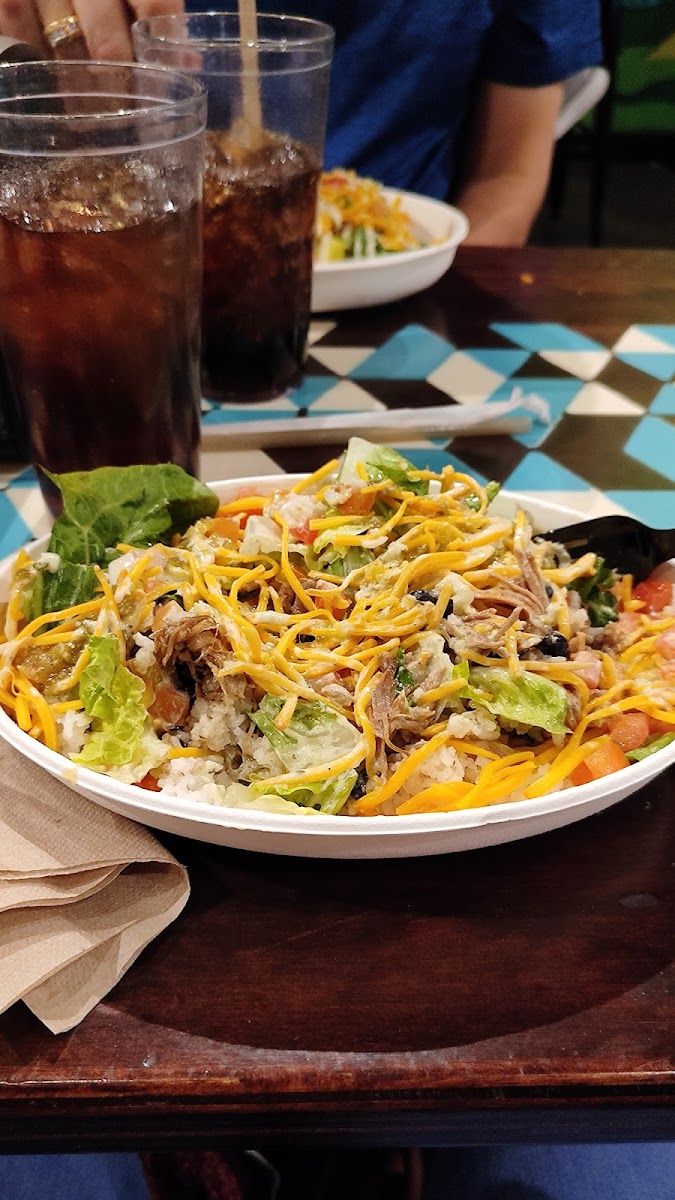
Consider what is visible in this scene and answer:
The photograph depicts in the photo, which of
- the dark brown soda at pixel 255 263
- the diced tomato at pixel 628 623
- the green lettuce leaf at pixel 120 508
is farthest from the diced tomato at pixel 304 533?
the dark brown soda at pixel 255 263

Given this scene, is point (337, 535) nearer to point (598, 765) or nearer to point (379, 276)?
point (598, 765)

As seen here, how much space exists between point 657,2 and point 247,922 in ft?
21.2

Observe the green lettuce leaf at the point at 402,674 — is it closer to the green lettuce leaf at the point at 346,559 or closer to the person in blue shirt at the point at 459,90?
the green lettuce leaf at the point at 346,559

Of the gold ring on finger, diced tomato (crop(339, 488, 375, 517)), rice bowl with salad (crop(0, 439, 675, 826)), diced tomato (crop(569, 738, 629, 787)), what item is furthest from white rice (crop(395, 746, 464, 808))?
the gold ring on finger

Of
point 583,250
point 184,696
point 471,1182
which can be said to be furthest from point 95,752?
point 583,250

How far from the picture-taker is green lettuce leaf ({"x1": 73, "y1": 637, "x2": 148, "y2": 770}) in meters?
0.77

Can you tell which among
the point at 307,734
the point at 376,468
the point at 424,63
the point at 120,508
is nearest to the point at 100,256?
the point at 120,508

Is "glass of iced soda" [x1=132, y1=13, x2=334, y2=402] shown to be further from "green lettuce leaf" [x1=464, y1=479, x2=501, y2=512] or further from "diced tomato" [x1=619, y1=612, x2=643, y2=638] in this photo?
"diced tomato" [x1=619, y1=612, x2=643, y2=638]

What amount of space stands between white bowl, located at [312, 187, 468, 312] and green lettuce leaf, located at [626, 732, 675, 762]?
1143 mm

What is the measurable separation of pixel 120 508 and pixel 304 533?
20cm

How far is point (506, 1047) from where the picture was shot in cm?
65

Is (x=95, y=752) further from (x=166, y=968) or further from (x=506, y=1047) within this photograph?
(x=506, y=1047)

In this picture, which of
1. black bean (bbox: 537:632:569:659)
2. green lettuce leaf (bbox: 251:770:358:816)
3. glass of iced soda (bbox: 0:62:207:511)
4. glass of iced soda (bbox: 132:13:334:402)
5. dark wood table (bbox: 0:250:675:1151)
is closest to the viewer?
dark wood table (bbox: 0:250:675:1151)

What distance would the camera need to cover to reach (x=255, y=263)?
4.57 feet
